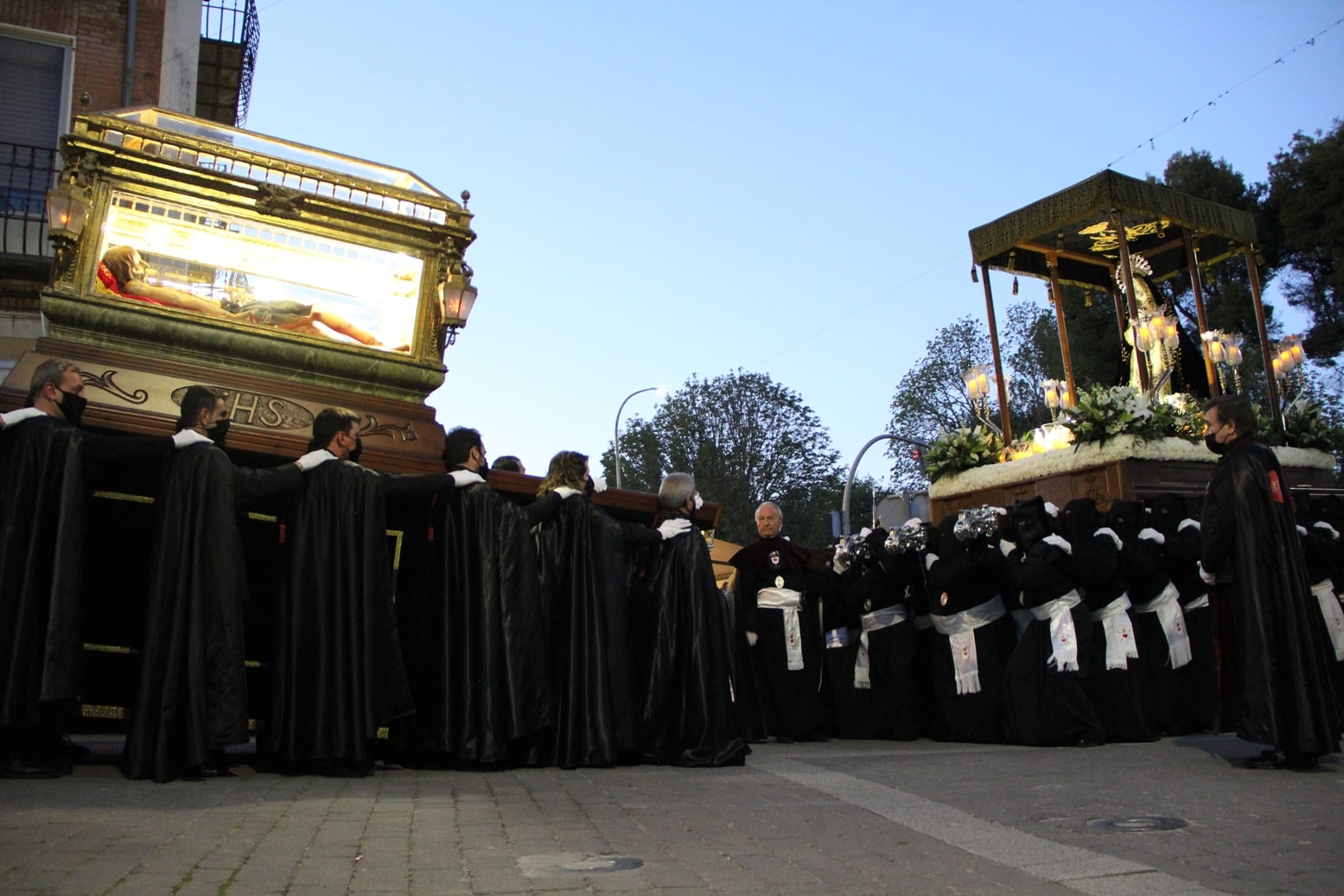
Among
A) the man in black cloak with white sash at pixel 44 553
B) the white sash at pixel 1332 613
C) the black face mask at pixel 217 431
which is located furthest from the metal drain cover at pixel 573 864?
the white sash at pixel 1332 613

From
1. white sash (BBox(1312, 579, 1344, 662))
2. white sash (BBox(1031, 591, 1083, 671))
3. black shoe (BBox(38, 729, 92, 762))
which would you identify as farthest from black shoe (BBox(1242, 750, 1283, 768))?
black shoe (BBox(38, 729, 92, 762))

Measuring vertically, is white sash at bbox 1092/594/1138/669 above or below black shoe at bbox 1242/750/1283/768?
above

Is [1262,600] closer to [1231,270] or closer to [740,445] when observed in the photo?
[1231,270]

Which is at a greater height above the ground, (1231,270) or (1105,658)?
(1231,270)

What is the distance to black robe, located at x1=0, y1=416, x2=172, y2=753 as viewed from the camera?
551 cm

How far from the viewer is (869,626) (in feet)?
31.9

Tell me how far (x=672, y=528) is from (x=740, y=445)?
38.8 metres

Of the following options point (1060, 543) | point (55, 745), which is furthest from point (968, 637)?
point (55, 745)

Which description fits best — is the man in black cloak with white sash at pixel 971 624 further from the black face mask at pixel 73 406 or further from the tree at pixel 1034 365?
the tree at pixel 1034 365

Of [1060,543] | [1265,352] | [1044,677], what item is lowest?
[1044,677]

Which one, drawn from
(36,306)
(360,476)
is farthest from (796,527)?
(360,476)

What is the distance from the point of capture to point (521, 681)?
6.75m

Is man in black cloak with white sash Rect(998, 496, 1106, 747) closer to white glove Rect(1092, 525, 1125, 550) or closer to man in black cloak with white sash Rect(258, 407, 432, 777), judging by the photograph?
white glove Rect(1092, 525, 1125, 550)

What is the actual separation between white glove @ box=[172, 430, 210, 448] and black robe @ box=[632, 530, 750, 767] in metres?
3.23
